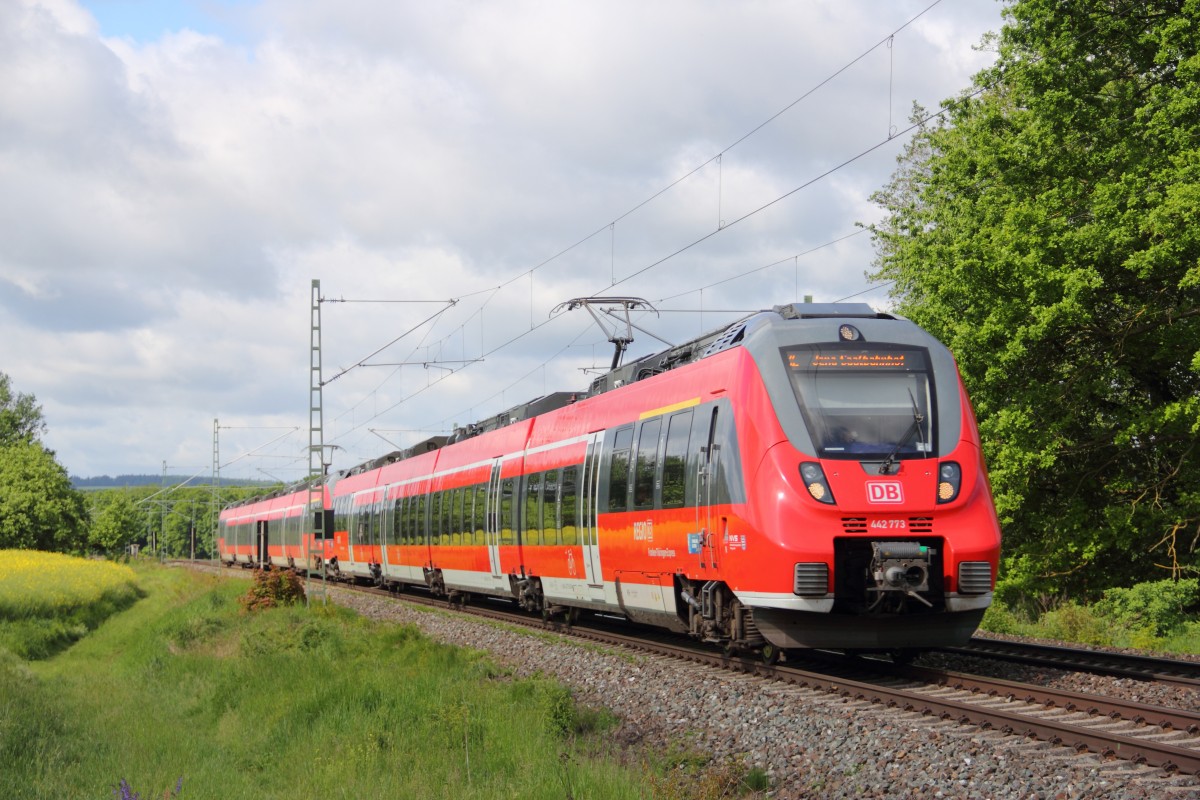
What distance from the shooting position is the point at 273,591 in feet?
98.7

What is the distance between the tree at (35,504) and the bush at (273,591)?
1814 inches

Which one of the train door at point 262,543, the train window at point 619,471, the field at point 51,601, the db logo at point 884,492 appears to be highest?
the train window at point 619,471

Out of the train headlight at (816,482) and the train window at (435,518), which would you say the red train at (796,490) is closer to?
the train headlight at (816,482)

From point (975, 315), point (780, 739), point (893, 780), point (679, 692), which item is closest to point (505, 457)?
point (975, 315)

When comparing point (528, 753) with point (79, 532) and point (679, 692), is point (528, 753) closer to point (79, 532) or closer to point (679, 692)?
point (679, 692)

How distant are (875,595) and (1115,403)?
48.1ft

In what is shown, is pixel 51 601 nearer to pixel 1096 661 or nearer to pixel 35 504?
pixel 1096 661

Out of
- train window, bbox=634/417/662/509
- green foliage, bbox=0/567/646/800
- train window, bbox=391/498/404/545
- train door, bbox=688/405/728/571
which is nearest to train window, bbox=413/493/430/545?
train window, bbox=391/498/404/545

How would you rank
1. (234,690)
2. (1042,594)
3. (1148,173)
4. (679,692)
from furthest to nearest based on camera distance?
(1042,594)
(1148,173)
(234,690)
(679,692)

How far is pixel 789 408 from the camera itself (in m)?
12.4

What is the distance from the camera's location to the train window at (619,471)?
54.4 ft

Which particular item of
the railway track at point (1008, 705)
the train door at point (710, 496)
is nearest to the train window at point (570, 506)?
the railway track at point (1008, 705)

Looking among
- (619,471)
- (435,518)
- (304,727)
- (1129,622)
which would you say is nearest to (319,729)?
(304,727)

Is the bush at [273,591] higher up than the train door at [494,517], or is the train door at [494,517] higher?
the train door at [494,517]
